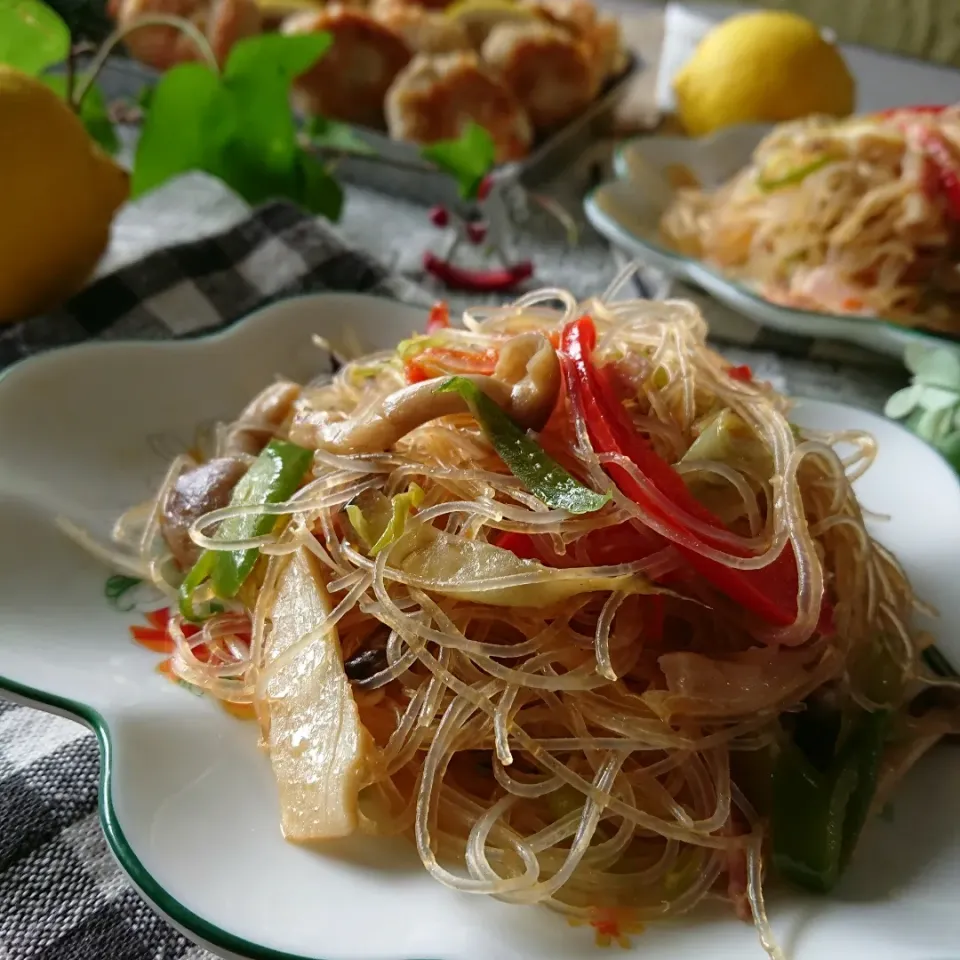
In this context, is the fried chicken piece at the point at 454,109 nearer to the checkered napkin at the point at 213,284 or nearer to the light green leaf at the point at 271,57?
the light green leaf at the point at 271,57

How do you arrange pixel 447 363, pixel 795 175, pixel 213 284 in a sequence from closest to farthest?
pixel 447 363, pixel 213 284, pixel 795 175

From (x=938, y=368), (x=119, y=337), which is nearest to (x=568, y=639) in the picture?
(x=938, y=368)

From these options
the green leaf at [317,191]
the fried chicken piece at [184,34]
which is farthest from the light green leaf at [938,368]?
the fried chicken piece at [184,34]

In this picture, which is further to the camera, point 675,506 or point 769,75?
point 769,75

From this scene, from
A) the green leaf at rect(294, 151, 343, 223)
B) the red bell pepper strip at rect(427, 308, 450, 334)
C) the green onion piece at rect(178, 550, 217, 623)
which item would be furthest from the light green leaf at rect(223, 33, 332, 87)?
the green onion piece at rect(178, 550, 217, 623)

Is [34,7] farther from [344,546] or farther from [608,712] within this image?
[608,712]

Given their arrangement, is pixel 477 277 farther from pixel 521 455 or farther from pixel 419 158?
pixel 521 455

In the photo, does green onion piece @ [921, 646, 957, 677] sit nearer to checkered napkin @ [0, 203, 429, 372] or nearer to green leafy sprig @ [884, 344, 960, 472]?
green leafy sprig @ [884, 344, 960, 472]
